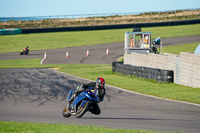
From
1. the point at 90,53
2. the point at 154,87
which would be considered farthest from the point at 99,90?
the point at 90,53

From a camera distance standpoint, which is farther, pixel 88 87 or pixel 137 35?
pixel 137 35

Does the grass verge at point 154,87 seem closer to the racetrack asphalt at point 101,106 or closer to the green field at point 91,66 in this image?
the green field at point 91,66

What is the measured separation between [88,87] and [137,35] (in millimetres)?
19192

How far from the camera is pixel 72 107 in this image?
12.0 meters

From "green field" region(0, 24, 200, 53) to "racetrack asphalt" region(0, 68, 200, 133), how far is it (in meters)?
32.6

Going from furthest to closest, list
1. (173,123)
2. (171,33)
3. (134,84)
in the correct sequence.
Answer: (171,33) < (134,84) < (173,123)

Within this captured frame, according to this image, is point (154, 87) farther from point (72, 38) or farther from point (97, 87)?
point (72, 38)

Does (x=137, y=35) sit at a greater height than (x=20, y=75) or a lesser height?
greater

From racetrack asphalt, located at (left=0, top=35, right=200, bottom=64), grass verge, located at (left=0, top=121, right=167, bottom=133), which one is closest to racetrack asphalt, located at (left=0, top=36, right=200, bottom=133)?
grass verge, located at (left=0, top=121, right=167, bottom=133)

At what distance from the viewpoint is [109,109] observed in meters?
14.5

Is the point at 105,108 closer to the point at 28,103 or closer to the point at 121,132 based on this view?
the point at 28,103

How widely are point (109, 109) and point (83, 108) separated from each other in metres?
3.07

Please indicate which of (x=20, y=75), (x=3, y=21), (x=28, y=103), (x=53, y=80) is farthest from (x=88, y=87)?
(x=3, y=21)

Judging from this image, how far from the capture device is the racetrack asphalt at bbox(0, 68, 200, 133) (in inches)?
448
